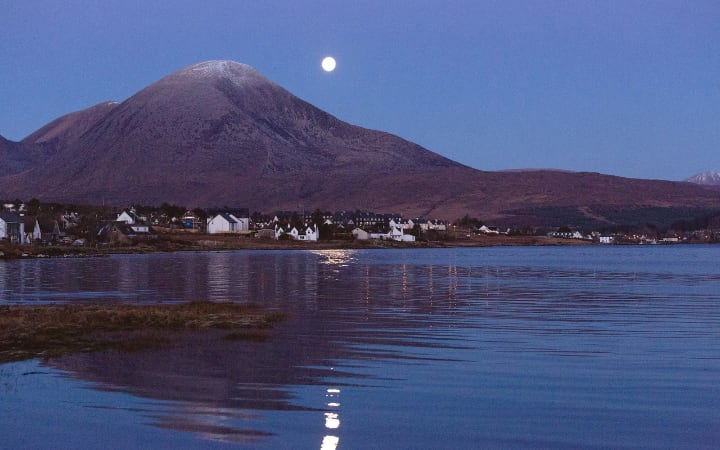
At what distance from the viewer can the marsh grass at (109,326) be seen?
24.8 m

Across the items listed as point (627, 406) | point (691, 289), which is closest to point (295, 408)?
point (627, 406)

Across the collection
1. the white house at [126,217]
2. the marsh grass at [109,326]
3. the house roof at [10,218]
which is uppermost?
the white house at [126,217]

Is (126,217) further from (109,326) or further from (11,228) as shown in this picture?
(109,326)

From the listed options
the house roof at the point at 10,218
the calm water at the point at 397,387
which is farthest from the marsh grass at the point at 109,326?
the house roof at the point at 10,218

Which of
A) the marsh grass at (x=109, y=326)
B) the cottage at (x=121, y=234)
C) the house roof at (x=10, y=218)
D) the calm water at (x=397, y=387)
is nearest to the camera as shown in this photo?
the calm water at (x=397, y=387)

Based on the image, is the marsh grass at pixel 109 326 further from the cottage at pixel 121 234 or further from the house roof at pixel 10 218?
the cottage at pixel 121 234

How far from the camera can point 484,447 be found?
46.2 feet

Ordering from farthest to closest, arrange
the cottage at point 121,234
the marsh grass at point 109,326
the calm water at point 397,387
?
the cottage at point 121,234 → the marsh grass at point 109,326 → the calm water at point 397,387

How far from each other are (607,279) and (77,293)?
146 feet

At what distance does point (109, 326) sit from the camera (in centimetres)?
2972

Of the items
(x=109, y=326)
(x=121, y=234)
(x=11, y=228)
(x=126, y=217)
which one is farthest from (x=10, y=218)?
(x=109, y=326)

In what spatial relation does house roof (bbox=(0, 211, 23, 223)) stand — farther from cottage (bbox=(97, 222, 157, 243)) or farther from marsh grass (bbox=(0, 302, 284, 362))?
marsh grass (bbox=(0, 302, 284, 362))

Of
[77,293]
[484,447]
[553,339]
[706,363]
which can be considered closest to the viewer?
[484,447]

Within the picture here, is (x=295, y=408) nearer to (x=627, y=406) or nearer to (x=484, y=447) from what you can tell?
(x=484, y=447)
